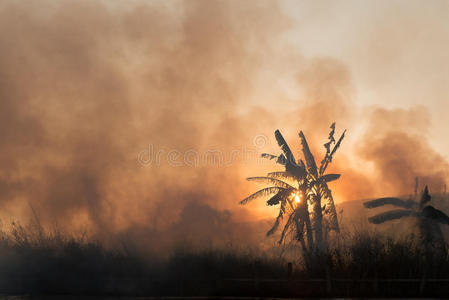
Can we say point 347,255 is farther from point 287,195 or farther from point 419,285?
point 287,195

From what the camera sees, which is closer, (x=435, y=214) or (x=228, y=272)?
(x=228, y=272)

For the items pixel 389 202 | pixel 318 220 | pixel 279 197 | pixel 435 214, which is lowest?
pixel 435 214

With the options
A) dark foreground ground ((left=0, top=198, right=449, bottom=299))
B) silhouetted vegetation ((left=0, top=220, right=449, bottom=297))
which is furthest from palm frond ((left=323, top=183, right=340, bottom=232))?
dark foreground ground ((left=0, top=198, right=449, bottom=299))

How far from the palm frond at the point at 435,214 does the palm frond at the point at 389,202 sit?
1666 mm

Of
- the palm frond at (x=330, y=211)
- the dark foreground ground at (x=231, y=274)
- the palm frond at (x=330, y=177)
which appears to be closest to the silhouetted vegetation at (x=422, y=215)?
the palm frond at (x=330, y=211)

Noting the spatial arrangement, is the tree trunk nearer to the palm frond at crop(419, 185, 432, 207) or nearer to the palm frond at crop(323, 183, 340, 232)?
the palm frond at crop(323, 183, 340, 232)

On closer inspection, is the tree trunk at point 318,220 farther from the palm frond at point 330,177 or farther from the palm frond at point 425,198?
the palm frond at point 425,198

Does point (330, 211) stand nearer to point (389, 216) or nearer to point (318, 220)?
point (318, 220)

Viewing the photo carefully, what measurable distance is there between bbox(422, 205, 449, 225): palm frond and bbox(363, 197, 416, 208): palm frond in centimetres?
167

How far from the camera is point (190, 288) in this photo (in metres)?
21.3

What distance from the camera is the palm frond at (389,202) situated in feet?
98.5

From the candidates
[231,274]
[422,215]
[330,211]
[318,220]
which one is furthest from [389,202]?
[231,274]

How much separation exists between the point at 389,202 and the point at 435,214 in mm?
2839

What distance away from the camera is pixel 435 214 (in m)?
28.8
